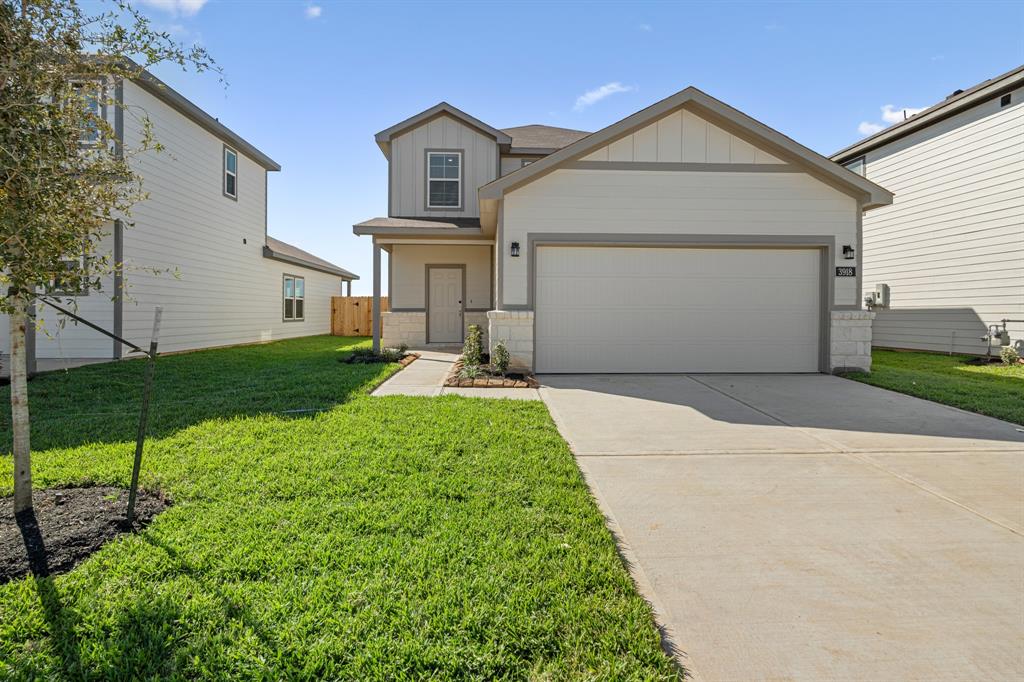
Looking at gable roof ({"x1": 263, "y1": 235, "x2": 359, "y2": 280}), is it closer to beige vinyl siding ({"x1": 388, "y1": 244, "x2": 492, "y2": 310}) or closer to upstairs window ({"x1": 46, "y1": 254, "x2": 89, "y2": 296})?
beige vinyl siding ({"x1": 388, "y1": 244, "x2": 492, "y2": 310})

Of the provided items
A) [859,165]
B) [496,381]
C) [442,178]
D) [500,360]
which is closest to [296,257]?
[442,178]

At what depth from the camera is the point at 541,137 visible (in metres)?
15.2

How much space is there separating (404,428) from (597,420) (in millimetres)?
2123

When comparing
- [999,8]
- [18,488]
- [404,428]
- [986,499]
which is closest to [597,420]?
[404,428]

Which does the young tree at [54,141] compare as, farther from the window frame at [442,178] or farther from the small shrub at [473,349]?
the window frame at [442,178]

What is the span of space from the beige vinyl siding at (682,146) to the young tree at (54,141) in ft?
22.7

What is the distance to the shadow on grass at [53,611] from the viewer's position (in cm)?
179

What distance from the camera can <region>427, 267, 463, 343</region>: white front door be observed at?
13.5 m

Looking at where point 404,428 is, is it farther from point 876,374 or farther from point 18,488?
point 876,374

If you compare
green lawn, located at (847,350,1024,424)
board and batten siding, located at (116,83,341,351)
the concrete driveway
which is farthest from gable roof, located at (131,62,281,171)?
green lawn, located at (847,350,1024,424)

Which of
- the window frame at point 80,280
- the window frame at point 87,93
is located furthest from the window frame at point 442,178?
the window frame at point 80,280

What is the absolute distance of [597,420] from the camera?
5.55 meters

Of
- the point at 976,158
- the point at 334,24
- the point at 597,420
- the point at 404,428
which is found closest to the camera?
the point at 404,428

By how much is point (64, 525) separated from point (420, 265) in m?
A: 11.0
